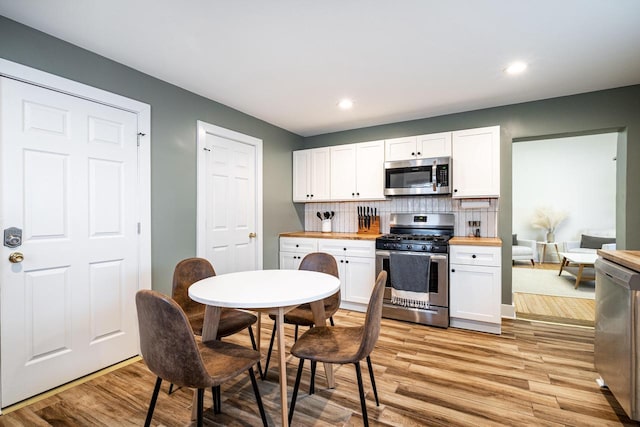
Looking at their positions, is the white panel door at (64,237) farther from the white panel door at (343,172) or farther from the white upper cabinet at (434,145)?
the white upper cabinet at (434,145)

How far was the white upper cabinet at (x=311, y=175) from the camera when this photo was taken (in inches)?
165

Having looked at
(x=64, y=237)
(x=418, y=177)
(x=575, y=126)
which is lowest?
(x=64, y=237)

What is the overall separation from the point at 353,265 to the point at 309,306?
1.39m

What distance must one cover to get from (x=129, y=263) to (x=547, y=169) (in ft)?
26.8

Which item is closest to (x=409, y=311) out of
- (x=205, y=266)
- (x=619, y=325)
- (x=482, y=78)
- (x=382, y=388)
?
(x=382, y=388)

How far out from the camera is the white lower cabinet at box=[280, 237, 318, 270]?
3.90 metres

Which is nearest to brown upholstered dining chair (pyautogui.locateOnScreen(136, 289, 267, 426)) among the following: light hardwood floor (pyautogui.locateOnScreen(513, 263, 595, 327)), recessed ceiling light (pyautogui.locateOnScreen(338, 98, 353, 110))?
recessed ceiling light (pyautogui.locateOnScreen(338, 98, 353, 110))

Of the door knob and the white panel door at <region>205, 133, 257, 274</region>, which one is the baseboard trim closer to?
the white panel door at <region>205, 133, 257, 274</region>

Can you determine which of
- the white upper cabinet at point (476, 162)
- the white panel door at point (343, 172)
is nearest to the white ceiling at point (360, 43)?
the white upper cabinet at point (476, 162)

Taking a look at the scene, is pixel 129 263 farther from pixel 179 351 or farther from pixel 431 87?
pixel 431 87

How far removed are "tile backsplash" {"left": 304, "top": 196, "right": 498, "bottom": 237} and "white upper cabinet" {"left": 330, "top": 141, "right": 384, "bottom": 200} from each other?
303 millimetres

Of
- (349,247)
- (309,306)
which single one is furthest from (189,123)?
(349,247)

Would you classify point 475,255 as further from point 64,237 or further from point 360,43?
point 64,237

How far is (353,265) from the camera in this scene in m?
3.64
